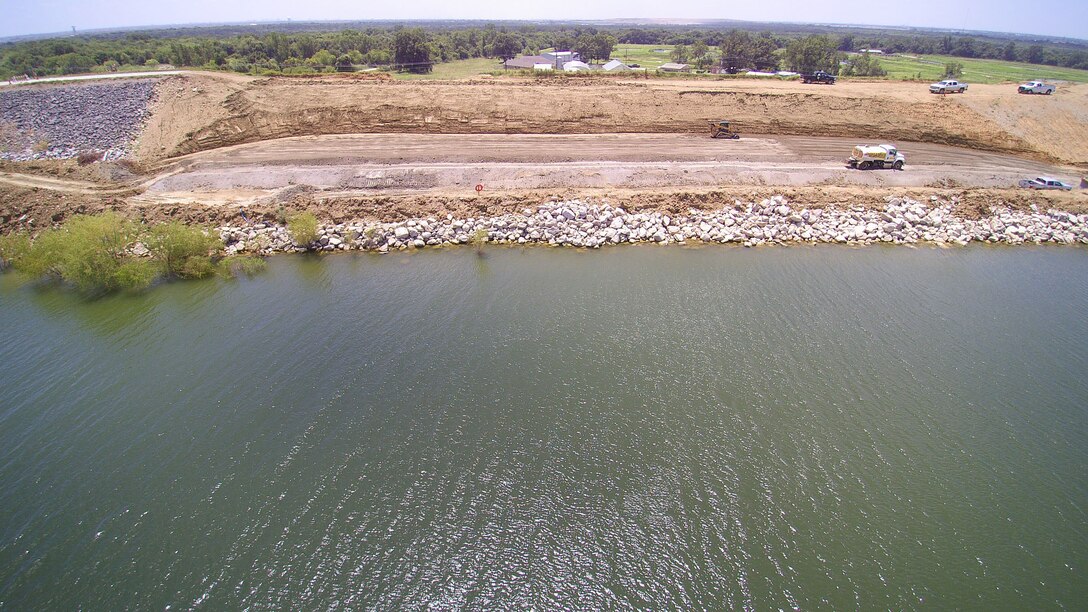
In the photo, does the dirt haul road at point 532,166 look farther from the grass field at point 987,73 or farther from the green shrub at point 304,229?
the grass field at point 987,73

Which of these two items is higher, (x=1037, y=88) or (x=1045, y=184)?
(x=1037, y=88)

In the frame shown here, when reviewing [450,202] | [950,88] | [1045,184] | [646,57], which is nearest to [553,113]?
[450,202]

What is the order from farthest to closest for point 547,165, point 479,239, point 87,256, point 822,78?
point 822,78 < point 547,165 < point 479,239 < point 87,256

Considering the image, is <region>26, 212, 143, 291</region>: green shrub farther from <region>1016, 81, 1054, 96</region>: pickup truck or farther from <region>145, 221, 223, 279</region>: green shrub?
<region>1016, 81, 1054, 96</region>: pickup truck

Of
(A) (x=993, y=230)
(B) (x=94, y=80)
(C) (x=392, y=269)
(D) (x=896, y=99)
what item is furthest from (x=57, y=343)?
(D) (x=896, y=99)

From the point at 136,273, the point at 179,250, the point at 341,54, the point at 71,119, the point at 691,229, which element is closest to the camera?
the point at 136,273

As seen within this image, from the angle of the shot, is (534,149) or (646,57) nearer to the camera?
(534,149)

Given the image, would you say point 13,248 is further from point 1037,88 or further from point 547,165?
point 1037,88
